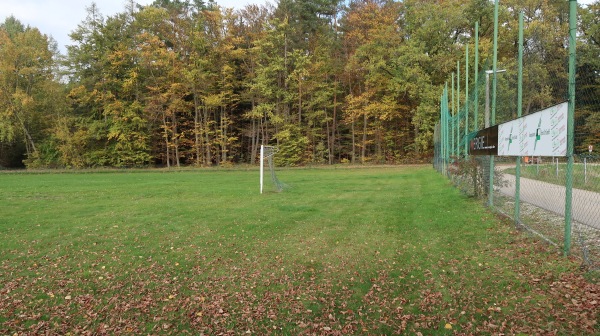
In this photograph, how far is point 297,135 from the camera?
39.1 metres

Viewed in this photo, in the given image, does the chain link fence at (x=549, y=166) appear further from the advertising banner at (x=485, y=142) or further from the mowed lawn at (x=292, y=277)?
the mowed lawn at (x=292, y=277)

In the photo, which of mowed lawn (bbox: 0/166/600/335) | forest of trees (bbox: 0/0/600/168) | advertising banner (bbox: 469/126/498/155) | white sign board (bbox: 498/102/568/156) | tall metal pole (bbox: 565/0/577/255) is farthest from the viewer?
forest of trees (bbox: 0/0/600/168)

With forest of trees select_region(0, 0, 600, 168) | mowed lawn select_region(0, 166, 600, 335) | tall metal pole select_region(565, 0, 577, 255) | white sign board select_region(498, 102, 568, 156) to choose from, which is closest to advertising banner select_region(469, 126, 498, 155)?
white sign board select_region(498, 102, 568, 156)

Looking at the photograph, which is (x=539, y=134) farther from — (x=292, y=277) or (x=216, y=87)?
(x=216, y=87)

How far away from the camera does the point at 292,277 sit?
5.02 m

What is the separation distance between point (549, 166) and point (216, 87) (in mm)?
35394

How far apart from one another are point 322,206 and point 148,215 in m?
4.46

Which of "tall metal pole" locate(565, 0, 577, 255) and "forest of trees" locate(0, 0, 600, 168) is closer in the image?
"tall metal pole" locate(565, 0, 577, 255)

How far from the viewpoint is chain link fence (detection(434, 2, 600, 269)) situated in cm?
444

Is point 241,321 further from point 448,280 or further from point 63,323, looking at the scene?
point 448,280

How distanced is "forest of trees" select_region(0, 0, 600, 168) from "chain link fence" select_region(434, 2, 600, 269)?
26.4 meters

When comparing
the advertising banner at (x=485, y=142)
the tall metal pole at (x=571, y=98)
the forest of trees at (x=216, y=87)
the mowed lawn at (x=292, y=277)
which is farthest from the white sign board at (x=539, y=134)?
the forest of trees at (x=216, y=87)

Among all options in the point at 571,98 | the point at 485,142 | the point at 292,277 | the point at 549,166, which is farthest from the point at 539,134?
the point at 292,277

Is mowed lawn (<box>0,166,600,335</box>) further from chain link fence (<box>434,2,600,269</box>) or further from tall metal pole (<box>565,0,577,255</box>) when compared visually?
tall metal pole (<box>565,0,577,255</box>)
